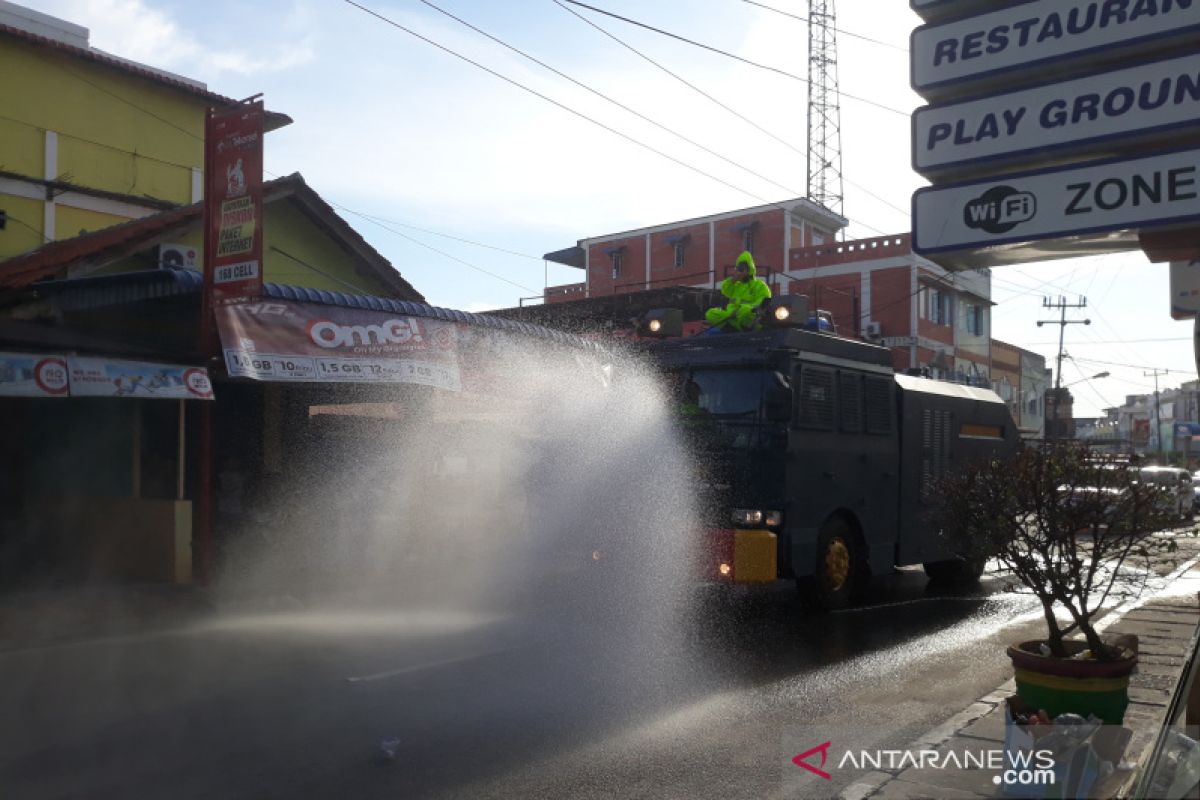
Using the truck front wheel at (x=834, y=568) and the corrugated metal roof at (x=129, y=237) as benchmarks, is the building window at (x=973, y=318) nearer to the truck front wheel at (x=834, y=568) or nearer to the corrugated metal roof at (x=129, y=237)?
the corrugated metal roof at (x=129, y=237)

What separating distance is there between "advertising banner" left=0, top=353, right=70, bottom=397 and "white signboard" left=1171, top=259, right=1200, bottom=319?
1002 centimetres

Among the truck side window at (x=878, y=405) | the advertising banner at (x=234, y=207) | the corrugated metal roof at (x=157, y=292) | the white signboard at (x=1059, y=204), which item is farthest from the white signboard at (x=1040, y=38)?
the corrugated metal roof at (x=157, y=292)

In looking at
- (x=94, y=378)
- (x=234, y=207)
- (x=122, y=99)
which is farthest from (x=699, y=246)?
(x=94, y=378)

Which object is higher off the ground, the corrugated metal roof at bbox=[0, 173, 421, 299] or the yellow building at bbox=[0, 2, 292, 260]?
the yellow building at bbox=[0, 2, 292, 260]

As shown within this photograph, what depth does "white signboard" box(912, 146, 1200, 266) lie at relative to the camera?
5.34 metres

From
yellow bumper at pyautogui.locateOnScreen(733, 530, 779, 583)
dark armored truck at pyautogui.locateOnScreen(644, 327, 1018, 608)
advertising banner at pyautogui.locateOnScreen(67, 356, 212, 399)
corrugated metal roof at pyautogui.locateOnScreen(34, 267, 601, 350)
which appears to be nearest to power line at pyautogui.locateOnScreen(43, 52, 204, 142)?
corrugated metal roof at pyautogui.locateOnScreen(34, 267, 601, 350)

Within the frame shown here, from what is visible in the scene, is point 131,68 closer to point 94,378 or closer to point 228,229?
point 228,229

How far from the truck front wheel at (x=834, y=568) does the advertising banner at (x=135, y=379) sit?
6.88 m

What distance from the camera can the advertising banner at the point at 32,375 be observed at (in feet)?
32.2

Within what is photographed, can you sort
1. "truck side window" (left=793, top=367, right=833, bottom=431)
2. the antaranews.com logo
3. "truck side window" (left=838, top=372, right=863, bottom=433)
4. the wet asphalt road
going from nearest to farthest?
the antaranews.com logo → the wet asphalt road → "truck side window" (left=793, top=367, right=833, bottom=431) → "truck side window" (left=838, top=372, right=863, bottom=433)

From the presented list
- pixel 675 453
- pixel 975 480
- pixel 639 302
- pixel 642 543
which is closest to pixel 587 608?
pixel 642 543

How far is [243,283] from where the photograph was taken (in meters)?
11.3

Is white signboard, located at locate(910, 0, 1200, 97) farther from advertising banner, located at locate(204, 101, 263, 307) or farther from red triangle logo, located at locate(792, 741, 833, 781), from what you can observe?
advertising banner, located at locate(204, 101, 263, 307)

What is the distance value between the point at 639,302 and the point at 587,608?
15.9 metres
